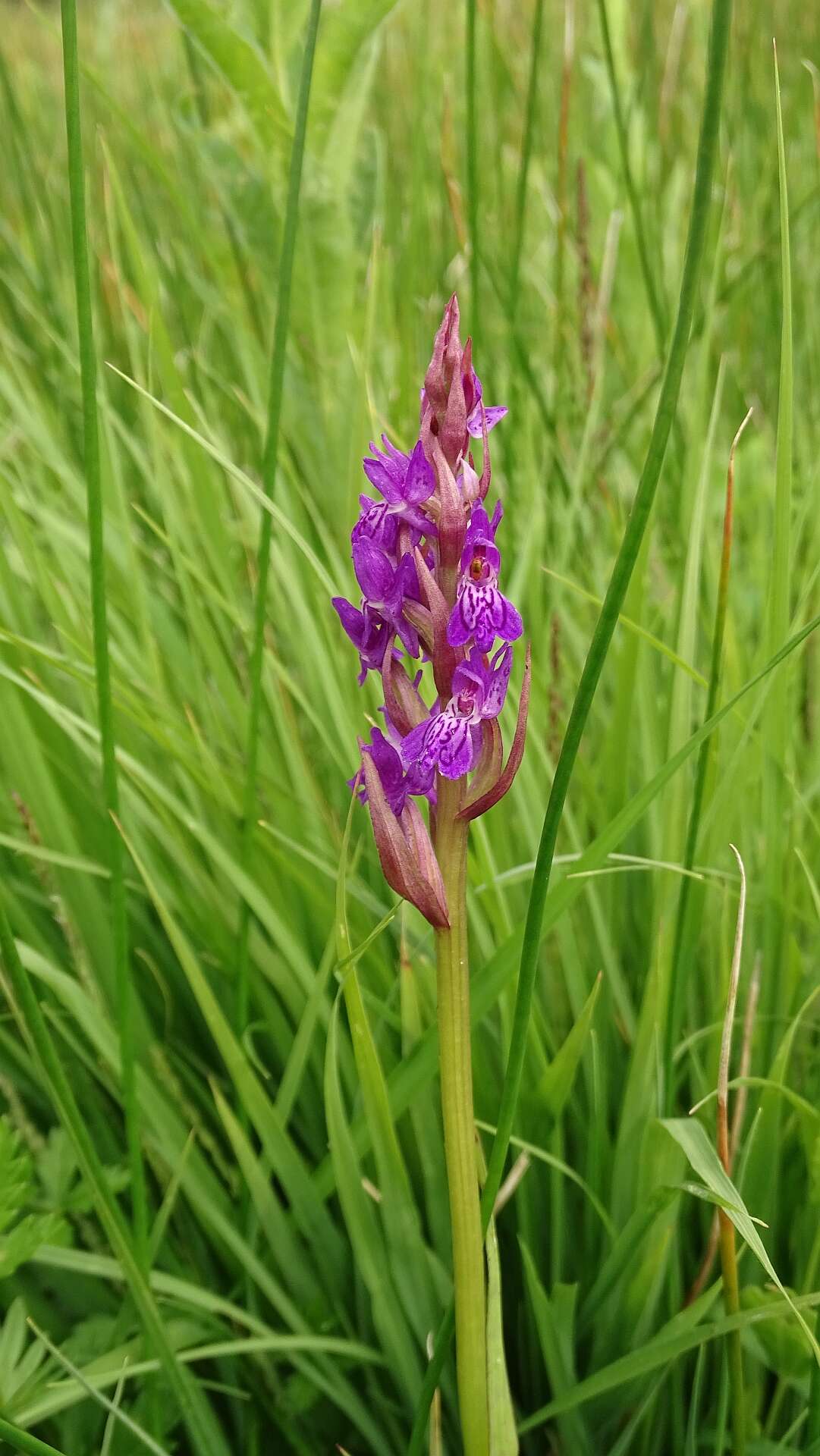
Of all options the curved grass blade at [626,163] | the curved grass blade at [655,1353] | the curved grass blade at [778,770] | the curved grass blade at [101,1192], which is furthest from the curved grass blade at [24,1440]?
the curved grass blade at [626,163]

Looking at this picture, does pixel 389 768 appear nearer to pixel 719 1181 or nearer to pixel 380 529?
pixel 380 529

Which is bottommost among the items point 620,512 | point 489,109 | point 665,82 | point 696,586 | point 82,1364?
point 82,1364

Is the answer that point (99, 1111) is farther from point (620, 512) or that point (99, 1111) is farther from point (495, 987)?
point (620, 512)

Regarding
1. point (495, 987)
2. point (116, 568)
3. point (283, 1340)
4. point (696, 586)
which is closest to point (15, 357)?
point (116, 568)

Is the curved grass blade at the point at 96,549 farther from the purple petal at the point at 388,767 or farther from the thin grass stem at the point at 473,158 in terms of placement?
the thin grass stem at the point at 473,158

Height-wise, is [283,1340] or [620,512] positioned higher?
[620,512]

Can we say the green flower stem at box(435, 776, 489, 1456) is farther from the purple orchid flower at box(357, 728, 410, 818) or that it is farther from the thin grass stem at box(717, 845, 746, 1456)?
the thin grass stem at box(717, 845, 746, 1456)

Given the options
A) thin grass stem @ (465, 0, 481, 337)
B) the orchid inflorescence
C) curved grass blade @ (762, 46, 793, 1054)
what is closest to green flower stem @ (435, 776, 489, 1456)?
the orchid inflorescence
